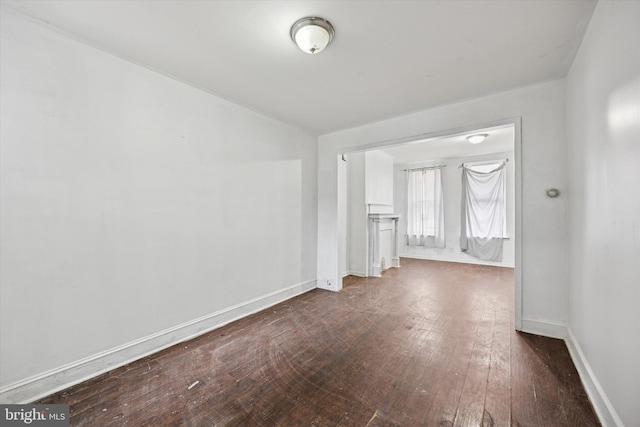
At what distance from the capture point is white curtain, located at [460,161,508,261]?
562 cm

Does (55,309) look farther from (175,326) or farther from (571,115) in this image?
(571,115)

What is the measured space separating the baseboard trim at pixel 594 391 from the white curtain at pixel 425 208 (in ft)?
14.9

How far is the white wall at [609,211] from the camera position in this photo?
1140mm

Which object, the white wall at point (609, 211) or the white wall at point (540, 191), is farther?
the white wall at point (540, 191)

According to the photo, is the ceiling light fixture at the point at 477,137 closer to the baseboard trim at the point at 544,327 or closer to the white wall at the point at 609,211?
the white wall at the point at 609,211

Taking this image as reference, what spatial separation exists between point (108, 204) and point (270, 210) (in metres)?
1.69

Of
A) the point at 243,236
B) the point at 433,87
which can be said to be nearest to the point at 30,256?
the point at 243,236

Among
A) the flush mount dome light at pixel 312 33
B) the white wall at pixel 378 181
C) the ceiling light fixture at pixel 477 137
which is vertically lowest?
the white wall at pixel 378 181

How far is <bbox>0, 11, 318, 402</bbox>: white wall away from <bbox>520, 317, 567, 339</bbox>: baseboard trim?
9.73ft

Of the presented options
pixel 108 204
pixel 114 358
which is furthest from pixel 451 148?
pixel 114 358

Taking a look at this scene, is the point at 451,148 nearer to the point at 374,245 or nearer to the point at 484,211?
the point at 484,211

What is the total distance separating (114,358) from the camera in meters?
1.96

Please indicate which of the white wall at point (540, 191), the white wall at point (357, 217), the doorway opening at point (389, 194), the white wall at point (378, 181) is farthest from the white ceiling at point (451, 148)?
the white wall at point (540, 191)

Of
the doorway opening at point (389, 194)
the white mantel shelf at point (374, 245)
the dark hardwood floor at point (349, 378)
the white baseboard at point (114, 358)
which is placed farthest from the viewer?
the white mantel shelf at point (374, 245)
